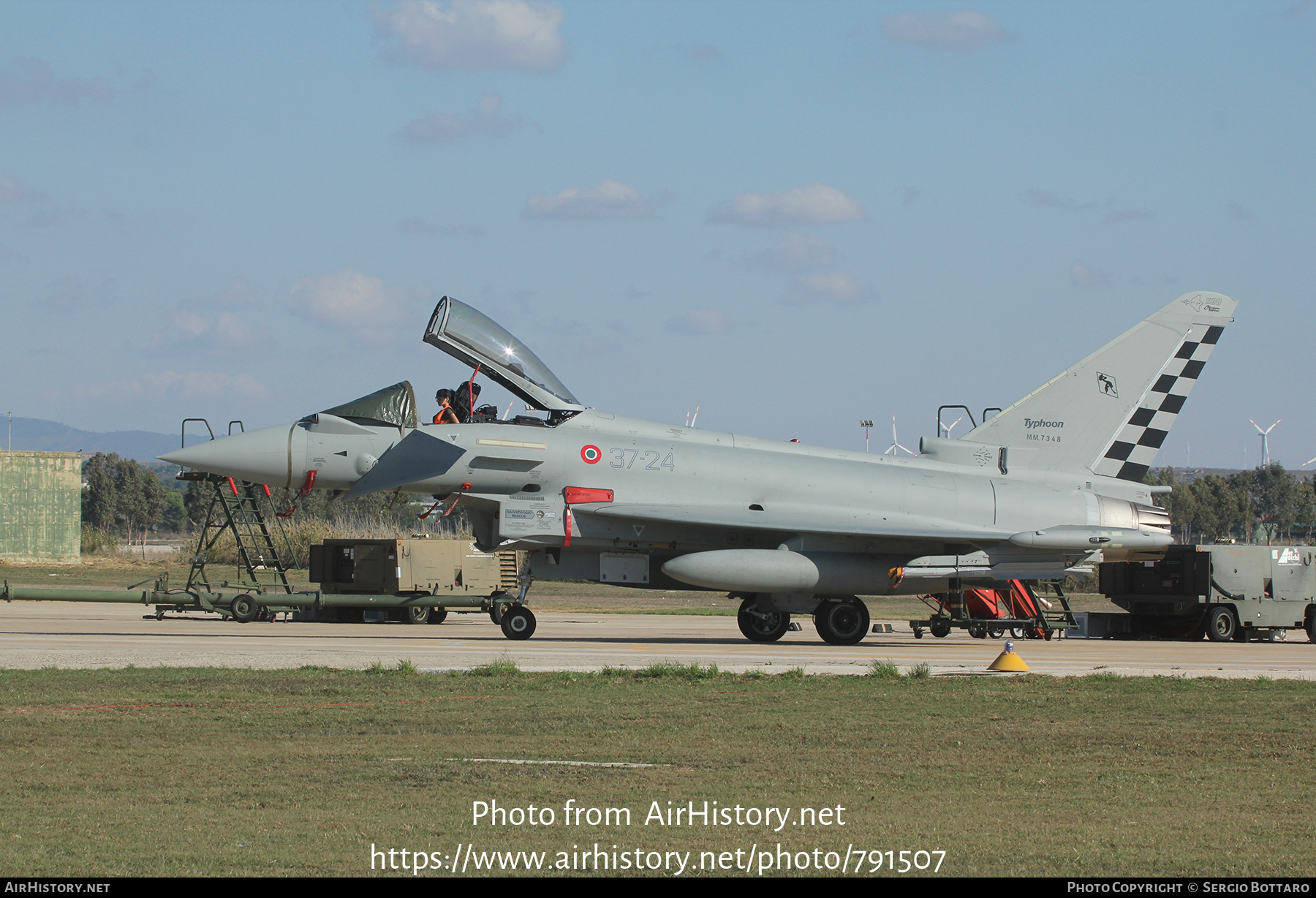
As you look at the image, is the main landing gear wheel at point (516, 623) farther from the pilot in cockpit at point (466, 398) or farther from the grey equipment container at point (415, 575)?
the grey equipment container at point (415, 575)

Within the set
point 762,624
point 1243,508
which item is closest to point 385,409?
point 762,624

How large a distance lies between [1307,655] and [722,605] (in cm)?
2712

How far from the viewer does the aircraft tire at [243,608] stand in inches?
1024

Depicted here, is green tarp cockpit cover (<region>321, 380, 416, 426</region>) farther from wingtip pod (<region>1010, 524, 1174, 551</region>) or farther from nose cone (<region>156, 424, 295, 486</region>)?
wingtip pod (<region>1010, 524, 1174, 551</region>)

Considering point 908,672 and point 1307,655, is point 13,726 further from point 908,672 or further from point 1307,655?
point 1307,655

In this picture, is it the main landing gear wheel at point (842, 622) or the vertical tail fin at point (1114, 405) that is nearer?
the main landing gear wheel at point (842, 622)

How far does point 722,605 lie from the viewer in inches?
1793

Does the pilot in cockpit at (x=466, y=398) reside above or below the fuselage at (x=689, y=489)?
above

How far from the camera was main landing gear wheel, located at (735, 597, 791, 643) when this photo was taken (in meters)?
21.4

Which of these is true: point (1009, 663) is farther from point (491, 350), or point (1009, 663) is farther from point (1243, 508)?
point (1243, 508)

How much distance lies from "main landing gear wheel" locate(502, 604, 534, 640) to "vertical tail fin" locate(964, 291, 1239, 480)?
28.2 ft

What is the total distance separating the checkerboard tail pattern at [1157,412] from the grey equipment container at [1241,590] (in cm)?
213

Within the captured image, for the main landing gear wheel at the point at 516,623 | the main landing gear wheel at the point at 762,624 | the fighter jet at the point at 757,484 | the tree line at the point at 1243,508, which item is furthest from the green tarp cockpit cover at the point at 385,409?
the tree line at the point at 1243,508

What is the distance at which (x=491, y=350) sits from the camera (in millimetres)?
20328
